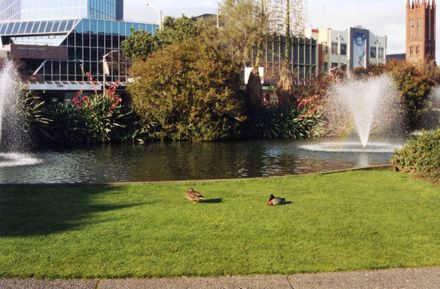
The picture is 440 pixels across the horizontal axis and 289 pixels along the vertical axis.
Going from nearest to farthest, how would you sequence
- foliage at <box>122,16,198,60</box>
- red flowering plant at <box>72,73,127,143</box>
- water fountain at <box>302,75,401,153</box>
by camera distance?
red flowering plant at <box>72,73,127,143</box> < water fountain at <box>302,75,401,153</box> < foliage at <box>122,16,198,60</box>

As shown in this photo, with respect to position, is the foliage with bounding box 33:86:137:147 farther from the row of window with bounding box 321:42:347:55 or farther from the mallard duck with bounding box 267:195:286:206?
the row of window with bounding box 321:42:347:55

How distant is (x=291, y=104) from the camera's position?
34875mm

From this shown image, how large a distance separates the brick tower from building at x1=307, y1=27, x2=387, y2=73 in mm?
24559

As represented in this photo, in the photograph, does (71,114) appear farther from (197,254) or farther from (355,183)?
(197,254)

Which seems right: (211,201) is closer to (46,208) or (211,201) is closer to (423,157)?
(46,208)

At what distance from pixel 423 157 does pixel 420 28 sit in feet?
384

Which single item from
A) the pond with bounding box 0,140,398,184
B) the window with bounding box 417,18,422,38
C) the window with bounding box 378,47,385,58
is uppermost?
the window with bounding box 417,18,422,38

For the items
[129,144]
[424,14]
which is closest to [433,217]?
[129,144]

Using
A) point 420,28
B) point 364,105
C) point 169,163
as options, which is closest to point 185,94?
point 364,105

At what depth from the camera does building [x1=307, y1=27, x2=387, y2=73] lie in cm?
9556

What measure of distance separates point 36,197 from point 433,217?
6.61 m

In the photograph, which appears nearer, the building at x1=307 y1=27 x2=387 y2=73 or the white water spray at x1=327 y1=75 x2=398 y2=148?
the white water spray at x1=327 y1=75 x2=398 y2=148

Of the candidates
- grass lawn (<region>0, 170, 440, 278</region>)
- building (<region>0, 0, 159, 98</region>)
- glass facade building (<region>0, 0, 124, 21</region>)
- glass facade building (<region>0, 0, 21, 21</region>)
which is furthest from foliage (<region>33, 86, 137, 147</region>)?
glass facade building (<region>0, 0, 21, 21</region>)

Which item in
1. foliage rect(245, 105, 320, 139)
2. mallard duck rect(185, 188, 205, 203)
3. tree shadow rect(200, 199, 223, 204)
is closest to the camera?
mallard duck rect(185, 188, 205, 203)
